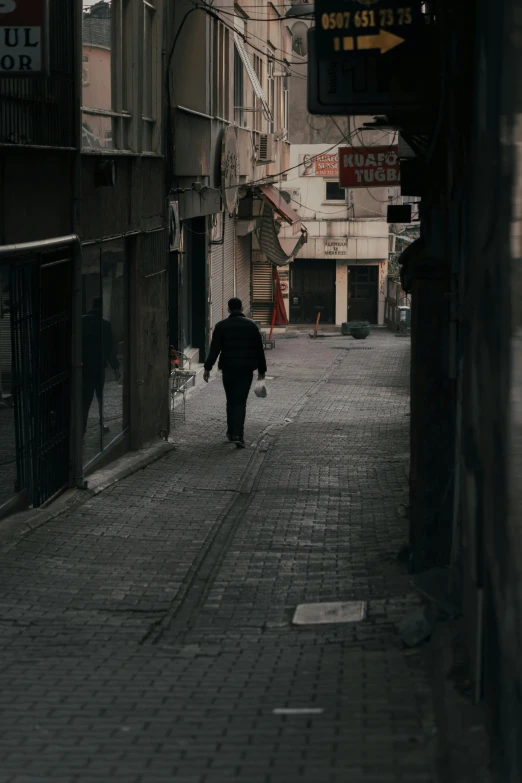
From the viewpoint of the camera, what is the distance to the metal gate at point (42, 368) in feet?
32.9

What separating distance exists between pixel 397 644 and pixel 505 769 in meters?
2.50

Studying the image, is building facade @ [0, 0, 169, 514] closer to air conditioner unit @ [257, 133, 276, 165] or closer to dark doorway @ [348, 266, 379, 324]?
air conditioner unit @ [257, 133, 276, 165]

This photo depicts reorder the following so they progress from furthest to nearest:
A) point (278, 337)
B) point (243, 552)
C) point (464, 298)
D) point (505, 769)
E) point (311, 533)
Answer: point (278, 337)
point (311, 533)
point (243, 552)
point (464, 298)
point (505, 769)

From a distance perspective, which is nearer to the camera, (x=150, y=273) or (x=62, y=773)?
(x=62, y=773)

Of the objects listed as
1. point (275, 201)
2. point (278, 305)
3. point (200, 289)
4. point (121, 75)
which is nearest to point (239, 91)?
point (200, 289)

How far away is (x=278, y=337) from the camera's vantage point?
41.2 metres

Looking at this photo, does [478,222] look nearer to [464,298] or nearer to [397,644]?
[464,298]

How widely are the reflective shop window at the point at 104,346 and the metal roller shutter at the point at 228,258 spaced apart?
14.4 meters

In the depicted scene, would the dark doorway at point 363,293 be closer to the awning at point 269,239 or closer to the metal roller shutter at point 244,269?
the metal roller shutter at point 244,269

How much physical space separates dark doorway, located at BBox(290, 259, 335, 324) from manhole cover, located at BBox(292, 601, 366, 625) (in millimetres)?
41709

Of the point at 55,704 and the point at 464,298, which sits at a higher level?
the point at 464,298

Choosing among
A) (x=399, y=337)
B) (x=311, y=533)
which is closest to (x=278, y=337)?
(x=399, y=337)

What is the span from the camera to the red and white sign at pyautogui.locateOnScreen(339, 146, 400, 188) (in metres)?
15.7

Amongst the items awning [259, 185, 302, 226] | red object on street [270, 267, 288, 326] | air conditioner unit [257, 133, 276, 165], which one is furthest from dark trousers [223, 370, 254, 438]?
red object on street [270, 267, 288, 326]
